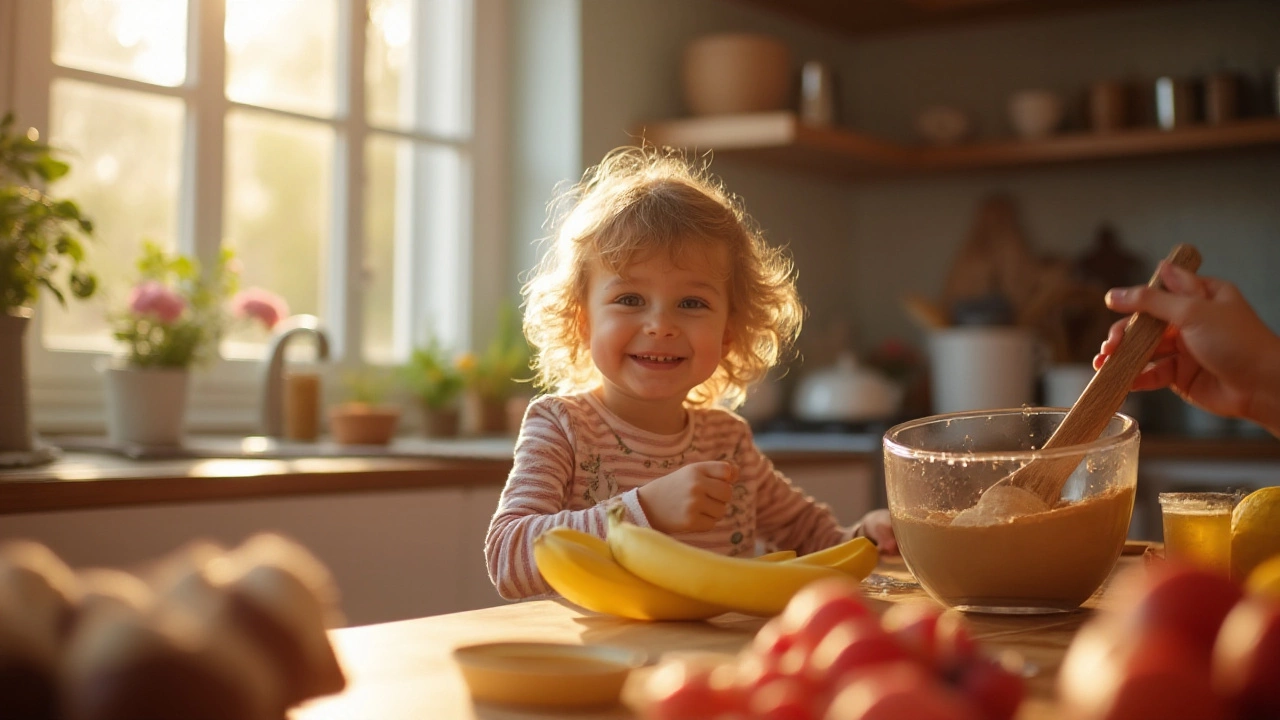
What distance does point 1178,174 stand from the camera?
145 inches

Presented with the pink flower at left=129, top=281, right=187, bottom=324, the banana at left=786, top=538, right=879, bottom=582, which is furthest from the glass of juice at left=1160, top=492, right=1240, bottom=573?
the pink flower at left=129, top=281, right=187, bottom=324

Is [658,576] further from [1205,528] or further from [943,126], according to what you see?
[943,126]

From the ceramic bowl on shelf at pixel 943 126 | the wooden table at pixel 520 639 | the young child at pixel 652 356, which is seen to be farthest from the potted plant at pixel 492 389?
the wooden table at pixel 520 639

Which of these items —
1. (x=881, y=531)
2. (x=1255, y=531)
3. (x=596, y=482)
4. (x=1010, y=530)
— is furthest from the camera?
(x=596, y=482)

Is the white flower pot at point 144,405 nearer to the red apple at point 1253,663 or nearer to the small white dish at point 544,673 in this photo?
the small white dish at point 544,673

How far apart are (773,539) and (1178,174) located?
2.55 metres

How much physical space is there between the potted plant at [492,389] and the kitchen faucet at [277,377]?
44cm

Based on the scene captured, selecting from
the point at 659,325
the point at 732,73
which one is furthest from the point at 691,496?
the point at 732,73

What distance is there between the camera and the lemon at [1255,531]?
106cm

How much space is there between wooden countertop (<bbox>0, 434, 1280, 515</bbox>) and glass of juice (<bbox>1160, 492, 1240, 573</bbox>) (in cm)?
131

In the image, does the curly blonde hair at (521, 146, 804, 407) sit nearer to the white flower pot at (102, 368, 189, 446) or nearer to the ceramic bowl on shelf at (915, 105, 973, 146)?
the white flower pot at (102, 368, 189, 446)

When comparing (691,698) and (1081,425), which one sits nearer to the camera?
(691,698)

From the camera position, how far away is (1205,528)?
1.13 m

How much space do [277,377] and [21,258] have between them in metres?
0.76
